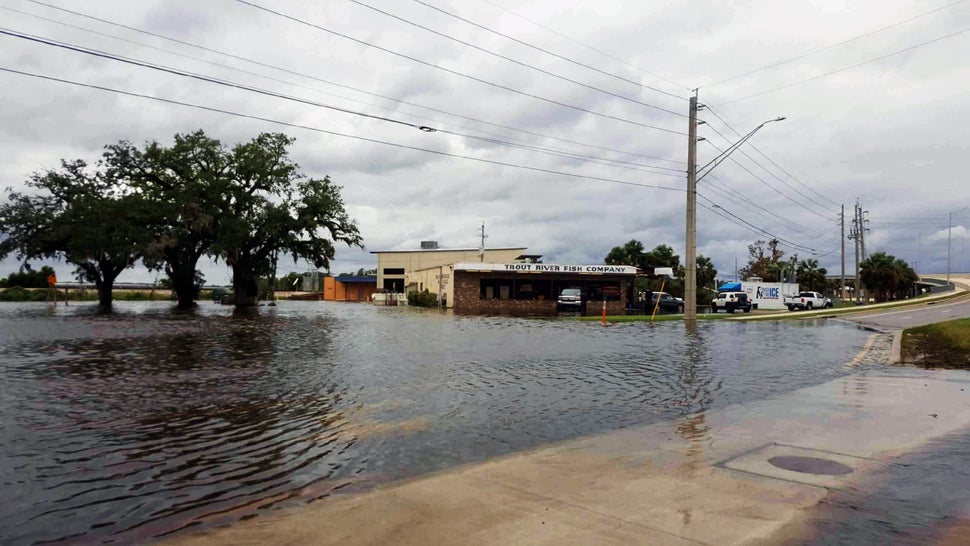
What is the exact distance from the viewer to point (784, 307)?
2564 inches

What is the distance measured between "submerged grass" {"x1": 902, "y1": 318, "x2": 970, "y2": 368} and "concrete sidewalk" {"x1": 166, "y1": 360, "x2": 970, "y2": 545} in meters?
8.36

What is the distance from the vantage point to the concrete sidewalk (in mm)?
4641

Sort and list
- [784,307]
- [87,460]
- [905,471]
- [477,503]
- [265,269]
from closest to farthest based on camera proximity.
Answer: [477,503] < [905,471] < [87,460] < [265,269] < [784,307]

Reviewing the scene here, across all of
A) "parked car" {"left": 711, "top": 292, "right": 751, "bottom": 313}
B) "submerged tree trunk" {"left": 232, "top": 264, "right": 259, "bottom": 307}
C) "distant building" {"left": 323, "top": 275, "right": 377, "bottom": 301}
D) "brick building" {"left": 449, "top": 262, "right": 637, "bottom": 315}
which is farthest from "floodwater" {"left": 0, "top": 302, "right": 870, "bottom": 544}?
"distant building" {"left": 323, "top": 275, "right": 377, "bottom": 301}

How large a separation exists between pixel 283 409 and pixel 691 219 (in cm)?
2865

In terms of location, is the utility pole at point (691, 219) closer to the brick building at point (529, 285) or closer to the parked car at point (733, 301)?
the brick building at point (529, 285)

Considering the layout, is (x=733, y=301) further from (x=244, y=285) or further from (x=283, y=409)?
(x=283, y=409)

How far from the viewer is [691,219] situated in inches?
1339

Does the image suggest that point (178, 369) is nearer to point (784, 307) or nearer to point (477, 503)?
point (477, 503)

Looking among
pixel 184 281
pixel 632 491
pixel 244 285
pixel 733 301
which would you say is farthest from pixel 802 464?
pixel 184 281

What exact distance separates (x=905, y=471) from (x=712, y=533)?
315 cm

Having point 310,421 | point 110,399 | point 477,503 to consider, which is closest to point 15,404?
point 110,399

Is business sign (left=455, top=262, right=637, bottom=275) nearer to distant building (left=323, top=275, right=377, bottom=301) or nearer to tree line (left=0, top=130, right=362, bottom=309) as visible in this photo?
tree line (left=0, top=130, right=362, bottom=309)

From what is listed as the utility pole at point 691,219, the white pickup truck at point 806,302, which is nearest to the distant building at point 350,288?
the white pickup truck at point 806,302
